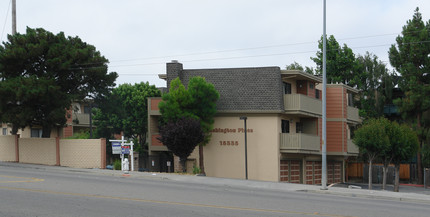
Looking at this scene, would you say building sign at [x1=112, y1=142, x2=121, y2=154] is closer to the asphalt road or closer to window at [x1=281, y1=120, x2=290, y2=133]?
window at [x1=281, y1=120, x2=290, y2=133]

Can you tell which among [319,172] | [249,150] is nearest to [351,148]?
[319,172]

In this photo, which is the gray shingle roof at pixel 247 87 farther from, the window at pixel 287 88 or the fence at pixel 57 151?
the fence at pixel 57 151

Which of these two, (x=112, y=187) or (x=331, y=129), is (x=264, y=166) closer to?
(x=331, y=129)

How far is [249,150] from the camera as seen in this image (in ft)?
127

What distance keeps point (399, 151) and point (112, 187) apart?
75.7 ft

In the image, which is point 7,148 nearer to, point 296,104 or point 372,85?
point 296,104

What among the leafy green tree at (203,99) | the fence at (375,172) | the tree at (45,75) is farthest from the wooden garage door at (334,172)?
the tree at (45,75)

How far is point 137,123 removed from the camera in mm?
53500

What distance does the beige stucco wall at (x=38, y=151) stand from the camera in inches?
1384

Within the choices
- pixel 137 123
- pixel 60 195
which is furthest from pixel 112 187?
pixel 137 123

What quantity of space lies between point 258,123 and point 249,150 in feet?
6.42

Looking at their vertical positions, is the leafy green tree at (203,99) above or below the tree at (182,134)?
above

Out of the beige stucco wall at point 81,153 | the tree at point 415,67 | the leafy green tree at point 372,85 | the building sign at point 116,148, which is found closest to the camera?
the building sign at point 116,148

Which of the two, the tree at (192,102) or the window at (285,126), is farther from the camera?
the window at (285,126)
